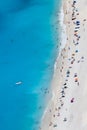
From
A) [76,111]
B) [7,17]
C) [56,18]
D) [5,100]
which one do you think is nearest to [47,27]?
[56,18]

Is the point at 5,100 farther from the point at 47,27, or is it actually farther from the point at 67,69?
the point at 47,27

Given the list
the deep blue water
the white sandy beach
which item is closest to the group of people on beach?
the white sandy beach

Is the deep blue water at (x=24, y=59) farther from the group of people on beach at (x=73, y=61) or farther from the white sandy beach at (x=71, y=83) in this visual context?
the group of people on beach at (x=73, y=61)

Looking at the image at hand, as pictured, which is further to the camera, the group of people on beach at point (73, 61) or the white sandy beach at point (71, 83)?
the group of people on beach at point (73, 61)

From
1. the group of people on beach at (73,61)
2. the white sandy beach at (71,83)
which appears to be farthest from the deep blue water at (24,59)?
the group of people on beach at (73,61)

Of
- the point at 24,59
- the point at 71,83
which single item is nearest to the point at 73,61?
the point at 71,83

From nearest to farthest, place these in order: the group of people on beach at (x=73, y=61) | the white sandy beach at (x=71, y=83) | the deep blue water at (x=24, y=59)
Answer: the white sandy beach at (x=71, y=83) < the group of people on beach at (x=73, y=61) < the deep blue water at (x=24, y=59)

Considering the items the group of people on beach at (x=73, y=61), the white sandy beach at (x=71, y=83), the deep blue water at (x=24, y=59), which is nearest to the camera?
the white sandy beach at (x=71, y=83)
